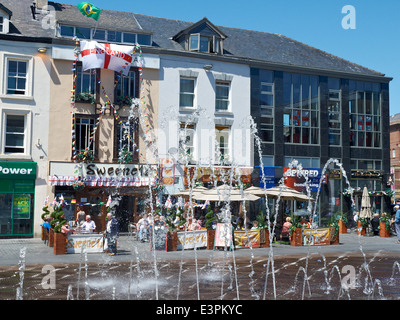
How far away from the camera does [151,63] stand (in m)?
27.4

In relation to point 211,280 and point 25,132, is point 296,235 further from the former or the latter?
point 25,132

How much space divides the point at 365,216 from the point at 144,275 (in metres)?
18.6

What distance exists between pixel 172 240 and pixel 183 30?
50.3 ft

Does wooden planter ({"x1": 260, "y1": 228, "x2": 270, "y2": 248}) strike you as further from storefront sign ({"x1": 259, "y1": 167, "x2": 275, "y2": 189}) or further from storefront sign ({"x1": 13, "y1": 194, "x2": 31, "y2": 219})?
storefront sign ({"x1": 13, "y1": 194, "x2": 31, "y2": 219})

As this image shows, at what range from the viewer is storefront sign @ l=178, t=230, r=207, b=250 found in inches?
754

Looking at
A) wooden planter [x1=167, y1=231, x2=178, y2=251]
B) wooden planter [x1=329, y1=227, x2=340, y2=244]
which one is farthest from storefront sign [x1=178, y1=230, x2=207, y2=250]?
wooden planter [x1=329, y1=227, x2=340, y2=244]

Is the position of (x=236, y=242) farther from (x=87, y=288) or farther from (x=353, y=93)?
(x=353, y=93)

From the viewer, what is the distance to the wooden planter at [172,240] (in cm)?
1867

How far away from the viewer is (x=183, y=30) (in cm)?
2894

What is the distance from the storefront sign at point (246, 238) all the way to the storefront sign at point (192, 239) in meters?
1.39

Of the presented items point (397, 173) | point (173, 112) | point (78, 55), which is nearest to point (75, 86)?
point (78, 55)

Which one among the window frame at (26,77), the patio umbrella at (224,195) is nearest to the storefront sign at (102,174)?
the window frame at (26,77)

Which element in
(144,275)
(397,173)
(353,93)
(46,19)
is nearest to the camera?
(144,275)

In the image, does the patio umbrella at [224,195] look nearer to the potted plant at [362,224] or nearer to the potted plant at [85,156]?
the potted plant at [85,156]
